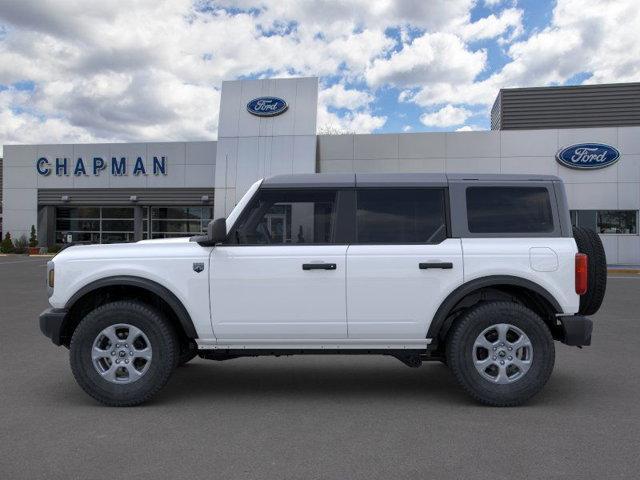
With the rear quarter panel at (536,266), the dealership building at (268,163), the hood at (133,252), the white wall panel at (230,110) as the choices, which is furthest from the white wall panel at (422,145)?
the hood at (133,252)

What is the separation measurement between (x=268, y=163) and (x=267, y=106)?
2.69m

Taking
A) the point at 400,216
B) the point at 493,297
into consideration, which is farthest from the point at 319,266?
the point at 493,297

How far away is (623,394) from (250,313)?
3385 millimetres

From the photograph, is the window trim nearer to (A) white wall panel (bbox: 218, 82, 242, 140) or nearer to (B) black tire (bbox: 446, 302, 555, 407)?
(B) black tire (bbox: 446, 302, 555, 407)

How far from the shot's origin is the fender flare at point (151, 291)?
15.8 feet

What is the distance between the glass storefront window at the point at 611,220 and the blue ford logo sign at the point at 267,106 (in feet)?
44.4

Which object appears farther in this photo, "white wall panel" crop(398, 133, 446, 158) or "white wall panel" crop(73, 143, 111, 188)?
"white wall panel" crop(73, 143, 111, 188)

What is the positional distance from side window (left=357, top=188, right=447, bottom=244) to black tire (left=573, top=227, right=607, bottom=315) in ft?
4.25

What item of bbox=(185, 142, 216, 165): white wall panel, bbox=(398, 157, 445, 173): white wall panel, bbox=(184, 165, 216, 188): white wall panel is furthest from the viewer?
bbox=(184, 165, 216, 188): white wall panel

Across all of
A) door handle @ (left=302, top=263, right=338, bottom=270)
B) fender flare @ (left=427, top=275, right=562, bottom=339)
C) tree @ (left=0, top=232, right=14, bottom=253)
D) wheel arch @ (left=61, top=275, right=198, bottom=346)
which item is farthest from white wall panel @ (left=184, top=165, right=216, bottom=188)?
fender flare @ (left=427, top=275, right=562, bottom=339)

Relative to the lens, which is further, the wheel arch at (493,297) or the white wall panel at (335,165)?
the white wall panel at (335,165)

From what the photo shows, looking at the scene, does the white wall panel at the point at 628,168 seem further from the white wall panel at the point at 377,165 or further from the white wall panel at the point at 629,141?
the white wall panel at the point at 377,165

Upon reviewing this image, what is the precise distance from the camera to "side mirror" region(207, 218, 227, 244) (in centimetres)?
470

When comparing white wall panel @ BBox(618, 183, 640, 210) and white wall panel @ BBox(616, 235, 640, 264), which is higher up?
white wall panel @ BBox(618, 183, 640, 210)
